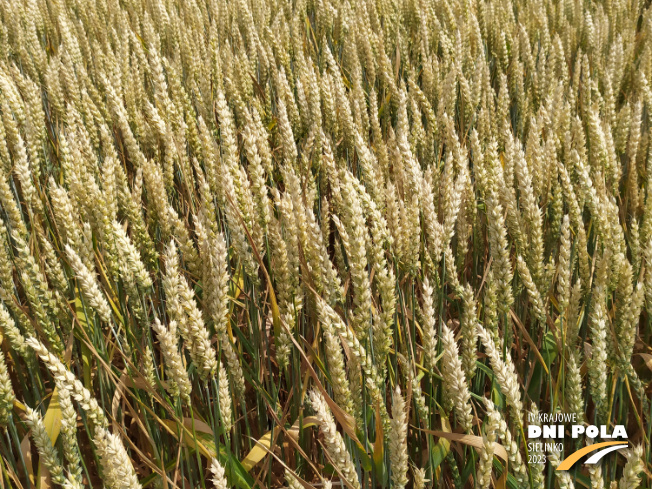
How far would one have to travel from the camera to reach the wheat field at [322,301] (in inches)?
34.3

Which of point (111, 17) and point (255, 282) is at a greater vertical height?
point (111, 17)

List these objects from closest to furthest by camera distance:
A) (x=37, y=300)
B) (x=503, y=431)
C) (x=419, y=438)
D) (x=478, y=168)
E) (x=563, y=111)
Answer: (x=503, y=431) < (x=37, y=300) < (x=419, y=438) < (x=478, y=168) < (x=563, y=111)

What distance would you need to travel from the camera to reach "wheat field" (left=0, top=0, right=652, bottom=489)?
87cm

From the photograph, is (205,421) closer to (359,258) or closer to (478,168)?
(359,258)

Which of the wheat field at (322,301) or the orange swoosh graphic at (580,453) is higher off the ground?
the wheat field at (322,301)

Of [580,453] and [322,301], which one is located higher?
[322,301]

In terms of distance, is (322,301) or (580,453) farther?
(580,453)

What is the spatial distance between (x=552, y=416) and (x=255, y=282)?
1.97 ft

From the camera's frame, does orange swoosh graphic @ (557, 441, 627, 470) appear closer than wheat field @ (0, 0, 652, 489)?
No

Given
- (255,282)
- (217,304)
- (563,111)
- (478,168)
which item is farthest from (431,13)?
(217,304)

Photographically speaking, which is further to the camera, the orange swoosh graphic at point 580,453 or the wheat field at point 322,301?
the orange swoosh graphic at point 580,453

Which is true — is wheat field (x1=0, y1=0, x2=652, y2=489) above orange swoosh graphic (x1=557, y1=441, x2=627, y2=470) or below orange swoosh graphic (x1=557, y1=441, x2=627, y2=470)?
above

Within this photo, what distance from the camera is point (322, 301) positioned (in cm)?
82

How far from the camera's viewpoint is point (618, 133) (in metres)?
1.63
